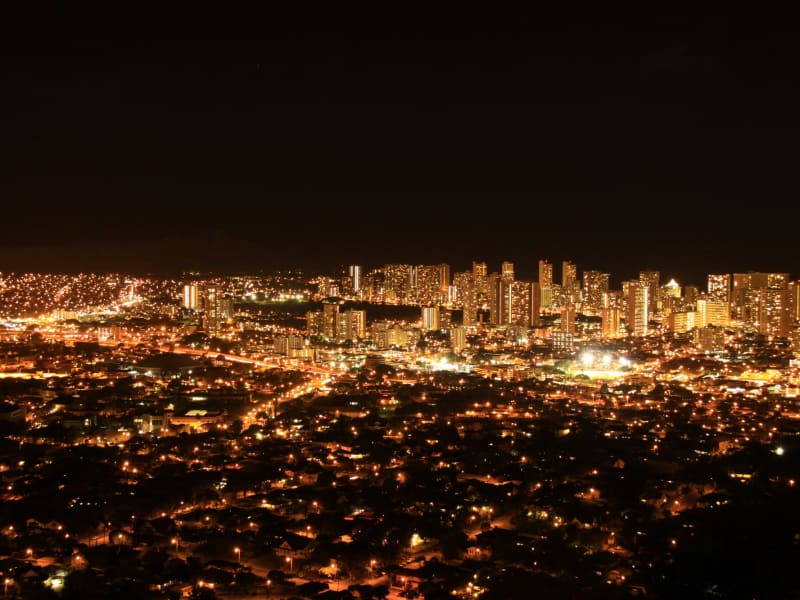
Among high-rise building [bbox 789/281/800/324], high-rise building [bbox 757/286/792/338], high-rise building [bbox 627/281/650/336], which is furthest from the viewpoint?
high-rise building [bbox 627/281/650/336]

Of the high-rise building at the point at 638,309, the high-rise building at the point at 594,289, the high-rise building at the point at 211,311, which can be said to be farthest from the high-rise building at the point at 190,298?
the high-rise building at the point at 638,309

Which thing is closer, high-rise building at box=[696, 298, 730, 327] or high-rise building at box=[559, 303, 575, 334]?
high-rise building at box=[559, 303, 575, 334]

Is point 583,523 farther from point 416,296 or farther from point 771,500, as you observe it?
point 416,296

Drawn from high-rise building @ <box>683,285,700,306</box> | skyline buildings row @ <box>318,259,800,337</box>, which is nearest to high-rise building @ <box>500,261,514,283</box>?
skyline buildings row @ <box>318,259,800,337</box>

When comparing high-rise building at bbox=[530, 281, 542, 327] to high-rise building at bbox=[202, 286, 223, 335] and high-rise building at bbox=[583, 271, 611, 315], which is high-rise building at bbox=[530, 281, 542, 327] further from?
high-rise building at bbox=[202, 286, 223, 335]

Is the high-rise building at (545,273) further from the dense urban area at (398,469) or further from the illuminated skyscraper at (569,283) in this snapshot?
the dense urban area at (398,469)

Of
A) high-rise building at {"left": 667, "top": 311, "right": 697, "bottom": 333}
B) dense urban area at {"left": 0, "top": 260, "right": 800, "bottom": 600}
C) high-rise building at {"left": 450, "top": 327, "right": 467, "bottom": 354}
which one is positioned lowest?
dense urban area at {"left": 0, "top": 260, "right": 800, "bottom": 600}
